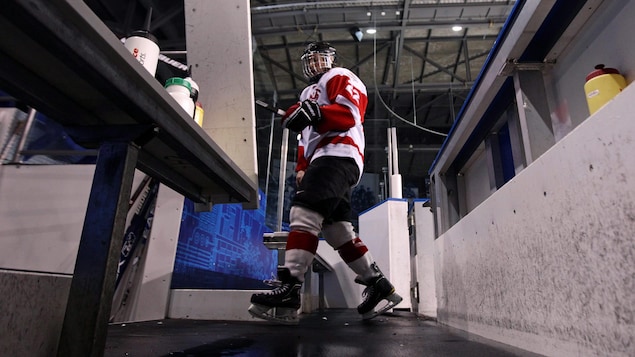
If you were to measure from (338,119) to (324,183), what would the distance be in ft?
0.90

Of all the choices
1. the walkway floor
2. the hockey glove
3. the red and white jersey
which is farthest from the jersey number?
the walkway floor

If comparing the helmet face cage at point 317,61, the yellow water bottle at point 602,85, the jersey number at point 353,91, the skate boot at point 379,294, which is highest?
the helmet face cage at point 317,61

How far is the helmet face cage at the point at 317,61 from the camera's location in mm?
1636

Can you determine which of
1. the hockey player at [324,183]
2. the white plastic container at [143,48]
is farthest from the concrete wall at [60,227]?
the white plastic container at [143,48]

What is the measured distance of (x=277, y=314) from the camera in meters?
1.27

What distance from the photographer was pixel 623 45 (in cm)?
77

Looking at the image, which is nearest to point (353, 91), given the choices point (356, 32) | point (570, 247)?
point (570, 247)

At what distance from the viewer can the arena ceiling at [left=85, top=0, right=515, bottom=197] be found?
3543 millimetres

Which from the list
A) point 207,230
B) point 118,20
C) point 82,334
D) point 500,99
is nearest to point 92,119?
point 82,334

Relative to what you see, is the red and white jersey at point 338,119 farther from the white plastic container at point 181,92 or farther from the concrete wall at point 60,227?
the concrete wall at point 60,227

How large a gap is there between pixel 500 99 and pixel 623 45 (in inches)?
18.0

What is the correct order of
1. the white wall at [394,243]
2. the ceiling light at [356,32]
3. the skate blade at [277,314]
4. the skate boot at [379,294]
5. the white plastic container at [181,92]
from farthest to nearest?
1. the ceiling light at [356,32]
2. the white wall at [394,243]
3. the skate boot at [379,294]
4. the skate blade at [277,314]
5. the white plastic container at [181,92]

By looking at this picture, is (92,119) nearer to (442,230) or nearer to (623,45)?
(623,45)

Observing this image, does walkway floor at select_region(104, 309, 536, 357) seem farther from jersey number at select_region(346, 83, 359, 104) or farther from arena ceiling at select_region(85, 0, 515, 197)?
arena ceiling at select_region(85, 0, 515, 197)
